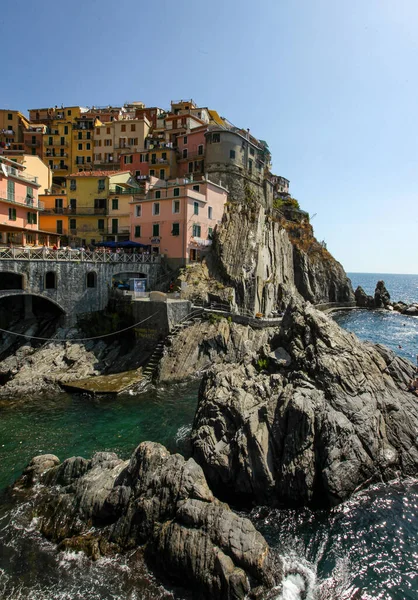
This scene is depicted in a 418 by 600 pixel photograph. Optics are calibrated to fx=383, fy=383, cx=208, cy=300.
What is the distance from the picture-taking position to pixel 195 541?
13.7 m

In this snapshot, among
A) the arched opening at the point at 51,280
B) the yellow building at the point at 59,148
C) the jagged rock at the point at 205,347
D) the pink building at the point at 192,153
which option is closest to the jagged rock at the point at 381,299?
the pink building at the point at 192,153

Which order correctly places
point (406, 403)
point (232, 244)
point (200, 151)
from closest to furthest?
point (406, 403) → point (232, 244) → point (200, 151)

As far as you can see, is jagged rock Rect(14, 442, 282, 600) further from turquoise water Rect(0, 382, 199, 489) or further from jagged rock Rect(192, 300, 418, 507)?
turquoise water Rect(0, 382, 199, 489)

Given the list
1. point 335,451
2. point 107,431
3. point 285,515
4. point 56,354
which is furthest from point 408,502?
point 56,354

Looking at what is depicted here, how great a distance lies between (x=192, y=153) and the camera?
6341cm

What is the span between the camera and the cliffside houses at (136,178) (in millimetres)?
48750

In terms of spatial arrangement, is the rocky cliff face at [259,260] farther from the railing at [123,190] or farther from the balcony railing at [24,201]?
the balcony railing at [24,201]

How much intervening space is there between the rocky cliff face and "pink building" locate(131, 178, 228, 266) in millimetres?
2384

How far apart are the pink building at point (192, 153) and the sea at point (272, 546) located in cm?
4714

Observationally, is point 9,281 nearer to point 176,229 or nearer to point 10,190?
point 10,190

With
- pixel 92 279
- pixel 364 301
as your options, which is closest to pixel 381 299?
pixel 364 301

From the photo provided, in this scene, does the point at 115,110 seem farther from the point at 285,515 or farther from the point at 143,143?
the point at 285,515

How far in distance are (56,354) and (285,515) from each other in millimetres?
26283

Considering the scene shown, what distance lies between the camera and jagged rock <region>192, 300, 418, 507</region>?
18.4m
